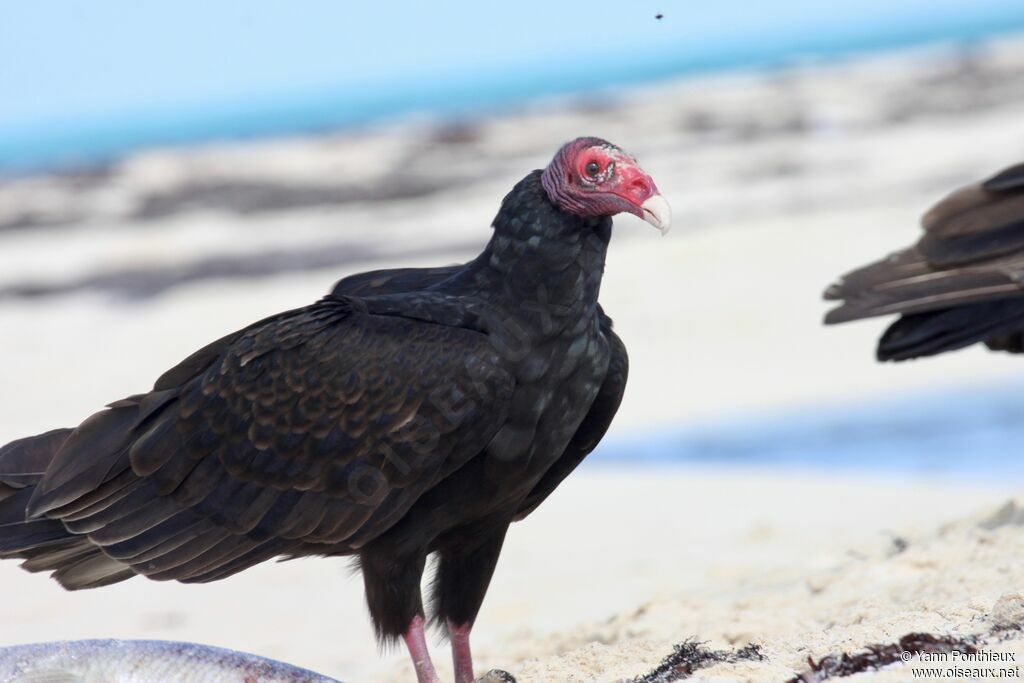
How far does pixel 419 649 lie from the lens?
338cm

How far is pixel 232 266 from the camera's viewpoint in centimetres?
1386

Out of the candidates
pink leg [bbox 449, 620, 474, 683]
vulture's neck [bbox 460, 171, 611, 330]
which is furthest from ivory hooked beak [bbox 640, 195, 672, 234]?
pink leg [bbox 449, 620, 474, 683]

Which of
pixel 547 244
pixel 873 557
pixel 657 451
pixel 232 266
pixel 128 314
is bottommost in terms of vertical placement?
pixel 873 557

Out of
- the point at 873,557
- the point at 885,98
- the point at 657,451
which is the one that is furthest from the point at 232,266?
the point at 885,98

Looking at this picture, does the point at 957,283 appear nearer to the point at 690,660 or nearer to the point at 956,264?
the point at 956,264

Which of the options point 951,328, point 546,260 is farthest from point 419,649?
point 951,328

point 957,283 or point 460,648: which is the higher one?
point 957,283

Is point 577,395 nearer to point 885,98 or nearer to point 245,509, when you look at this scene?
point 245,509

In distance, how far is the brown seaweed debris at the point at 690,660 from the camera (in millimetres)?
3186

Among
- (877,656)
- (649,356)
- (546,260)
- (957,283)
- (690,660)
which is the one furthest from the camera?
(649,356)

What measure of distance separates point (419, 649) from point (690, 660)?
0.63 metres

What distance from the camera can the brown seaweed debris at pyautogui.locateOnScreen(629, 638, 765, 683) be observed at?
125 inches

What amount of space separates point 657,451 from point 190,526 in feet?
14.7

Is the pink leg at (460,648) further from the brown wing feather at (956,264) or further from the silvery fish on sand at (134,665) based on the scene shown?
the brown wing feather at (956,264)
